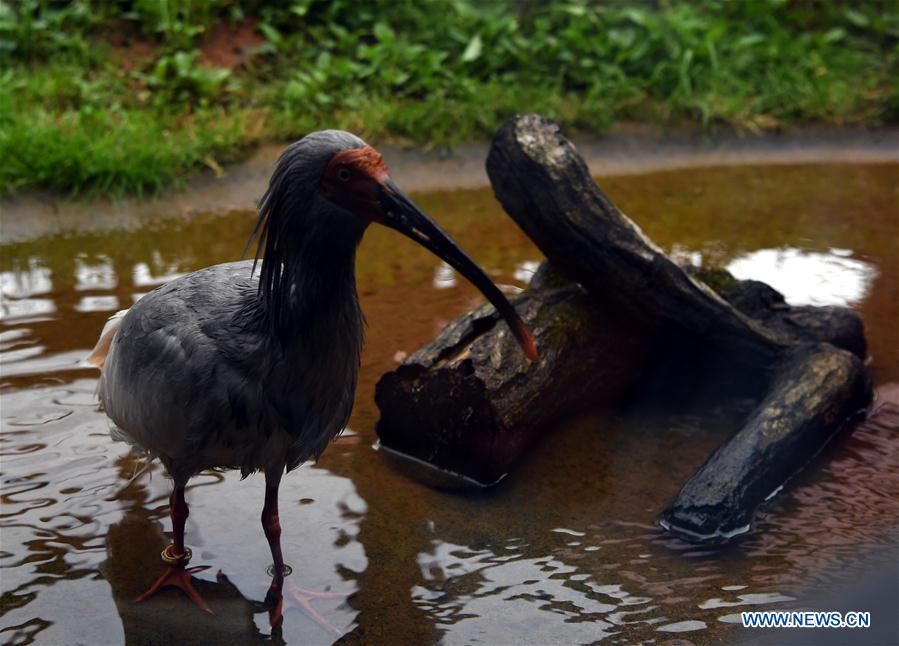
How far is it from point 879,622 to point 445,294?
12.3 feet

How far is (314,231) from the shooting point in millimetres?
3154

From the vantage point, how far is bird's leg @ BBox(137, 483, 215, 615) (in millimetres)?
3604

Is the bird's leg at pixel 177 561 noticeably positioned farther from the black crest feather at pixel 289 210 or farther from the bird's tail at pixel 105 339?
the black crest feather at pixel 289 210

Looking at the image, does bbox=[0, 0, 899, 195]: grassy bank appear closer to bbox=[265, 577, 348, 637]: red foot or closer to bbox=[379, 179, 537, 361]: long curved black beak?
bbox=[265, 577, 348, 637]: red foot

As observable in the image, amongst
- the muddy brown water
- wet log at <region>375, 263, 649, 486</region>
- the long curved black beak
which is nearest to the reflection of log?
wet log at <region>375, 263, 649, 486</region>

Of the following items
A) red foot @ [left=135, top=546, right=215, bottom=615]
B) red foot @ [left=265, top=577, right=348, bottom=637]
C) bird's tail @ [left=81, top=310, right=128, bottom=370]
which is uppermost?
bird's tail @ [left=81, top=310, right=128, bottom=370]

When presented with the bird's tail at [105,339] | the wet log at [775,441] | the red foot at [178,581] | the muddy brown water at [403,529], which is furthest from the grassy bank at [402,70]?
the wet log at [775,441]

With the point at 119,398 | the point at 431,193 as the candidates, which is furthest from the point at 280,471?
the point at 431,193

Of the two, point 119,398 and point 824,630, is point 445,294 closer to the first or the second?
point 119,398

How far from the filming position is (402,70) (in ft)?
26.7

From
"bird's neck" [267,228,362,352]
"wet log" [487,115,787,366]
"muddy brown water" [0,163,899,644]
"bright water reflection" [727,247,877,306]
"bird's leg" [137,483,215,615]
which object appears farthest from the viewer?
"bright water reflection" [727,247,877,306]

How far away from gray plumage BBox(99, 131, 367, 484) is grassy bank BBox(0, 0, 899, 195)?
11.8 ft

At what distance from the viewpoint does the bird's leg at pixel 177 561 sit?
360 cm

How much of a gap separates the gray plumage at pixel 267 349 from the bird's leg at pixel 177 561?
0.17 m
